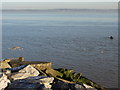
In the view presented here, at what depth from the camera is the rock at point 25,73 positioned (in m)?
11.3

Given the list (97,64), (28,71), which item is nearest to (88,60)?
(97,64)

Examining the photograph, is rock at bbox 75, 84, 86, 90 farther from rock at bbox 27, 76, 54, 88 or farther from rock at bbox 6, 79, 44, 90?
rock at bbox 6, 79, 44, 90

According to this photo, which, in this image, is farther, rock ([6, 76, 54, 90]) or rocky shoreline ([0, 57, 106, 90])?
rocky shoreline ([0, 57, 106, 90])

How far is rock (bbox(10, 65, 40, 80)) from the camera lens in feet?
36.9

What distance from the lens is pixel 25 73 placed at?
11.6m

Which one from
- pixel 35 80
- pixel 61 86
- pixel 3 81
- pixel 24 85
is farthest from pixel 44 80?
pixel 3 81

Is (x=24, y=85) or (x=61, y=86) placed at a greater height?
(x=24, y=85)

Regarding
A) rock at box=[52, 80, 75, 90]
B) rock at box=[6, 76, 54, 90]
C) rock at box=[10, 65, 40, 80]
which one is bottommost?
rock at box=[52, 80, 75, 90]

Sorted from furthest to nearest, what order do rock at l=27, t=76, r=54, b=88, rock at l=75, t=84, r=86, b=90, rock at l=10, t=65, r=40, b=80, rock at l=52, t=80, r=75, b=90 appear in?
rock at l=10, t=65, r=40, b=80
rock at l=27, t=76, r=54, b=88
rock at l=52, t=80, r=75, b=90
rock at l=75, t=84, r=86, b=90

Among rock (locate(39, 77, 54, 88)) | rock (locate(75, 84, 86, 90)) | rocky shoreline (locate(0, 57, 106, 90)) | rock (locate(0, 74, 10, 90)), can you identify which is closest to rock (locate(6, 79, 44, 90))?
rocky shoreline (locate(0, 57, 106, 90))

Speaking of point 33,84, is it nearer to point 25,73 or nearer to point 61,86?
point 61,86

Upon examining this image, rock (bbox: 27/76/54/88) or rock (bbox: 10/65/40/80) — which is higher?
rock (bbox: 10/65/40/80)

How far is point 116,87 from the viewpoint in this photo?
14688mm

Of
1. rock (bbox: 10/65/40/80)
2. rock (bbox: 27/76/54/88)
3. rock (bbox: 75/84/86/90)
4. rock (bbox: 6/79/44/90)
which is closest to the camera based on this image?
rock (bbox: 6/79/44/90)
